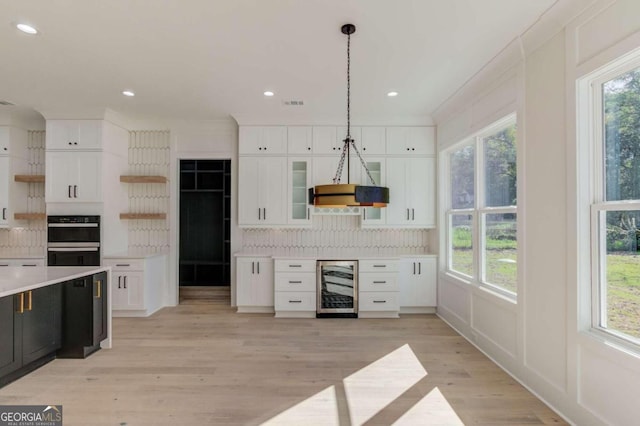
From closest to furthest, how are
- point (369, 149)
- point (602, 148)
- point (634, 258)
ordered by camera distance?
point (634, 258) < point (602, 148) < point (369, 149)

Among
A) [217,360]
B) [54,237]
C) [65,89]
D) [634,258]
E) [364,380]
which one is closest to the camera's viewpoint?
[634,258]

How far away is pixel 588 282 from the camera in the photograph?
2.30 m

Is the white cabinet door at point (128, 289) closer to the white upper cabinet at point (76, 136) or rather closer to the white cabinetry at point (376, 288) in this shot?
the white upper cabinet at point (76, 136)

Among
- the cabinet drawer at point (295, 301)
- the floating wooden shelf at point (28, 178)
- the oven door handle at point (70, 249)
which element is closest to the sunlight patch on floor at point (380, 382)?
the cabinet drawer at point (295, 301)

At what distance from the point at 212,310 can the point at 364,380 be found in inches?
121

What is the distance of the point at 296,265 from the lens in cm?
492

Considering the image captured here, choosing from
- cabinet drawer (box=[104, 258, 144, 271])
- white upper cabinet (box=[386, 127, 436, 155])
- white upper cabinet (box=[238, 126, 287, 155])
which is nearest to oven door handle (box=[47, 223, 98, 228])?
cabinet drawer (box=[104, 258, 144, 271])

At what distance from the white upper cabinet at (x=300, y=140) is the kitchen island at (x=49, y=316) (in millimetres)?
2997

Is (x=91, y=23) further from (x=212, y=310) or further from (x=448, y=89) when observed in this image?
(x=212, y=310)

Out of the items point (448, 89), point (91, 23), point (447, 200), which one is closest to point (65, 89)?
point (91, 23)

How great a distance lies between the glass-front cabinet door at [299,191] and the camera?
5.20 m

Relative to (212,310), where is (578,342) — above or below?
above

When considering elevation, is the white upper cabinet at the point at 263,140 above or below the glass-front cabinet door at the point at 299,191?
above

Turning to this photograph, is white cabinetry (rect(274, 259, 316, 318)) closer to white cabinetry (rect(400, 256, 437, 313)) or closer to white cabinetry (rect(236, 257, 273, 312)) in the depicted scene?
white cabinetry (rect(236, 257, 273, 312))
